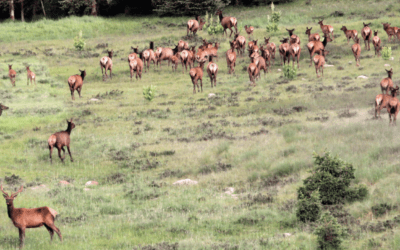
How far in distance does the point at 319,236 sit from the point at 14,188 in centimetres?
858

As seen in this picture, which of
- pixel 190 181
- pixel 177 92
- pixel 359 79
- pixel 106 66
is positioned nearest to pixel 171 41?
pixel 106 66

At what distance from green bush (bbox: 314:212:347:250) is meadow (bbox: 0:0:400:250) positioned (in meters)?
0.22

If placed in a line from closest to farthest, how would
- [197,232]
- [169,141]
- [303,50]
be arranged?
[197,232], [169,141], [303,50]

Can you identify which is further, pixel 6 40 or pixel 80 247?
pixel 6 40

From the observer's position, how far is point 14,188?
13.8 m

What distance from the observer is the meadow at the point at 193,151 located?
33.0 ft

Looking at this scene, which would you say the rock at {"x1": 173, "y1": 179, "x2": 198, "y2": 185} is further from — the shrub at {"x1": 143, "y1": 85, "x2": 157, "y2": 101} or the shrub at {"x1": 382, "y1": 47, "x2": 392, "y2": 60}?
the shrub at {"x1": 382, "y1": 47, "x2": 392, "y2": 60}

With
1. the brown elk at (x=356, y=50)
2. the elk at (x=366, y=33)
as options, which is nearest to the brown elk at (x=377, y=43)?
the elk at (x=366, y=33)

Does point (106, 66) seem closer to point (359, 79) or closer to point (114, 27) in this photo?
point (359, 79)

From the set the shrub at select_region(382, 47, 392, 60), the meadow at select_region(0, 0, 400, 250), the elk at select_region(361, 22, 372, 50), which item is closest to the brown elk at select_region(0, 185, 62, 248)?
the meadow at select_region(0, 0, 400, 250)

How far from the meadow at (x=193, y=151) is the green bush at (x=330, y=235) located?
0.71ft

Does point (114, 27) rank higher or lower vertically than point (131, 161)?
higher

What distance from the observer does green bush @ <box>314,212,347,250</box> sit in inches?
332

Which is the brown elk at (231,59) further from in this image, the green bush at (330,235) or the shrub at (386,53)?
the green bush at (330,235)
